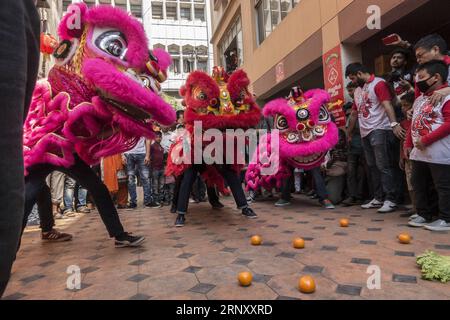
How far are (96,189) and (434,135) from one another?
3.17 m

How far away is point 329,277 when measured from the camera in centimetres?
213

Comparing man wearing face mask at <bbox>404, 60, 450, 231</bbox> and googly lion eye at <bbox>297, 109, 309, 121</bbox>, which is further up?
googly lion eye at <bbox>297, 109, 309, 121</bbox>

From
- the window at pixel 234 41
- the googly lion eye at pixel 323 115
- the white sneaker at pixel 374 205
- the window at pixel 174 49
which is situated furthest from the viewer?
the window at pixel 174 49

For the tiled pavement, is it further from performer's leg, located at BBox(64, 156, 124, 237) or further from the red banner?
the red banner

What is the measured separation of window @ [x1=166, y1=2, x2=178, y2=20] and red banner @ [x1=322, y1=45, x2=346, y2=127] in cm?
3041

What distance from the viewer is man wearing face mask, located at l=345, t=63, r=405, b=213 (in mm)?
4320

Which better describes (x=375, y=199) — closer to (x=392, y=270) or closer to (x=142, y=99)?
(x=392, y=270)

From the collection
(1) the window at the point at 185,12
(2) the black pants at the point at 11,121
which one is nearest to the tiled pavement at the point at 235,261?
(2) the black pants at the point at 11,121

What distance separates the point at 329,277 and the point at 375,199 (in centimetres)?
298

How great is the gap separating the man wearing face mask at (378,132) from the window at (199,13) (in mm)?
32733

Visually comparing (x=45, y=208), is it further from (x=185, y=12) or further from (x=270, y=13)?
(x=185, y=12)

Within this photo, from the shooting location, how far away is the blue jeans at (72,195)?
615 cm

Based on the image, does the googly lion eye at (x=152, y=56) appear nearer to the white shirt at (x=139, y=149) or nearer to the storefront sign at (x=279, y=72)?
the white shirt at (x=139, y=149)

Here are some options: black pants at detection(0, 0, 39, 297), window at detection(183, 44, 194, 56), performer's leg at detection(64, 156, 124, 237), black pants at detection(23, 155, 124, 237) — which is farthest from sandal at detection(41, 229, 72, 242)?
window at detection(183, 44, 194, 56)
